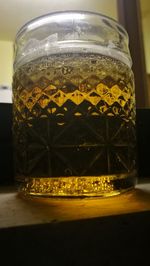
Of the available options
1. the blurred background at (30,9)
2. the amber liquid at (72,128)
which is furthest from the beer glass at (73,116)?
the blurred background at (30,9)

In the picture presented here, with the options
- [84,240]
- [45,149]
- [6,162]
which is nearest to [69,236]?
[84,240]

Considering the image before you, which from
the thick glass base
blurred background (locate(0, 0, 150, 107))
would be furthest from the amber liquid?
blurred background (locate(0, 0, 150, 107))

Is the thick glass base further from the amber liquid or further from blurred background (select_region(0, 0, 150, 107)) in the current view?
blurred background (select_region(0, 0, 150, 107))

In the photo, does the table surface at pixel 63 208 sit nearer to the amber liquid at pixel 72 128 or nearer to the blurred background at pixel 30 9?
the amber liquid at pixel 72 128

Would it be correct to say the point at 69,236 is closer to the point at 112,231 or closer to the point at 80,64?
the point at 112,231

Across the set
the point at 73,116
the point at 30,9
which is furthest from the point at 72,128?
the point at 30,9

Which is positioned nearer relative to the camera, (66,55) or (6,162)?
(66,55)

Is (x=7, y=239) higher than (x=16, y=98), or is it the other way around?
(x=16, y=98)
